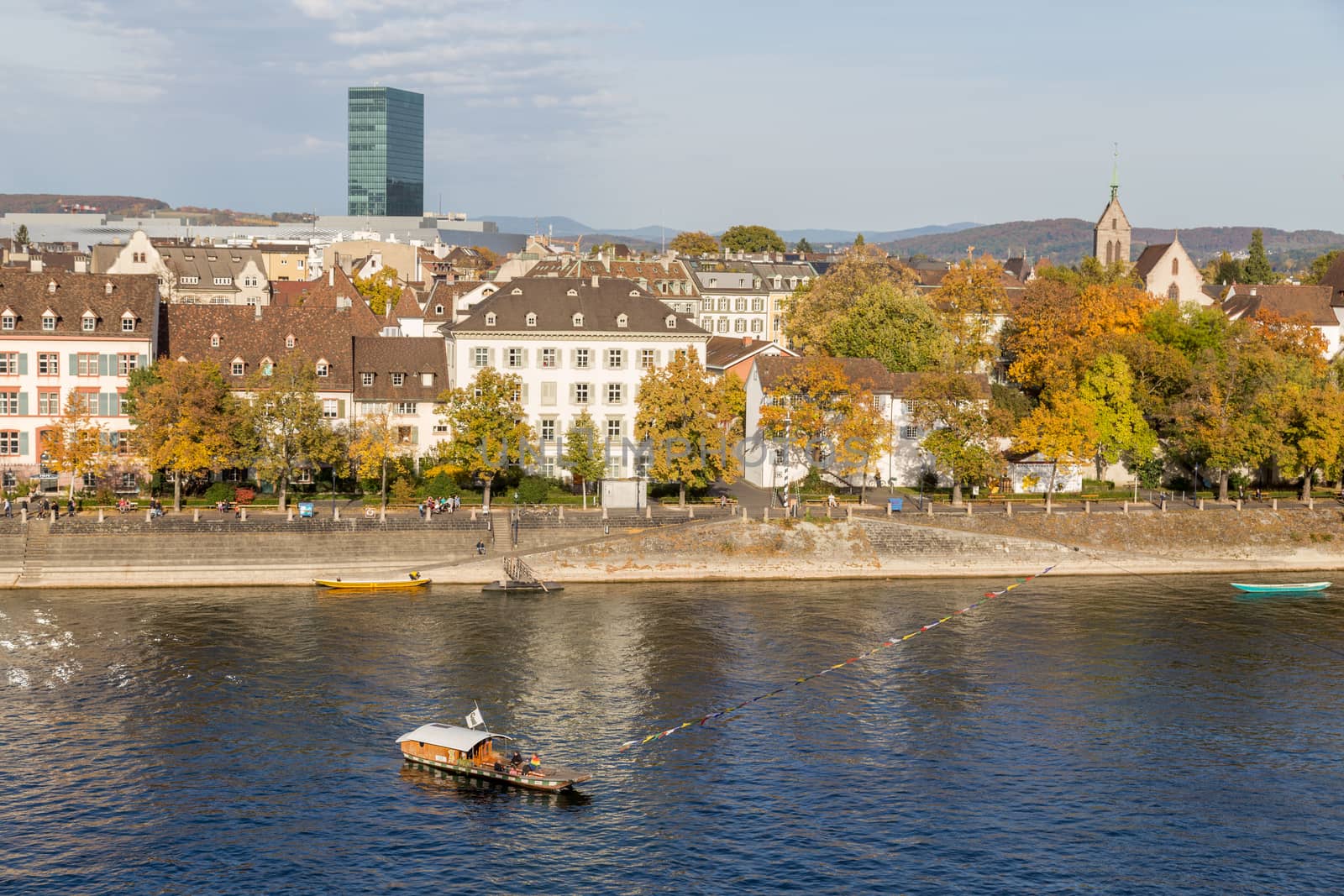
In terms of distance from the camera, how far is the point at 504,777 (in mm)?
55281

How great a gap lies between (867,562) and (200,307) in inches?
2265

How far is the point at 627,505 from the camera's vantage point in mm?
97500

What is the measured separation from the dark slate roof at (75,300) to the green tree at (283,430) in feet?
49.5

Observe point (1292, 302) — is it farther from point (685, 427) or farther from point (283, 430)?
point (283, 430)

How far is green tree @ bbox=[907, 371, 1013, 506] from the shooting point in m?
102

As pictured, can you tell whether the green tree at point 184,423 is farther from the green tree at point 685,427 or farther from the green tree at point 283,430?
the green tree at point 685,427

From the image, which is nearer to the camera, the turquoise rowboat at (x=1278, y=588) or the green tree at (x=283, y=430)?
the turquoise rowboat at (x=1278, y=588)

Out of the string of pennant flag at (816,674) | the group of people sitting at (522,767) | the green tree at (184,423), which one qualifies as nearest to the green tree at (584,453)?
the green tree at (184,423)

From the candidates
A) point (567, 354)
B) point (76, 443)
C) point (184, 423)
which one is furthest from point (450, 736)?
point (567, 354)

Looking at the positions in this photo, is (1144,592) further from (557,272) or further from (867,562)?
(557,272)

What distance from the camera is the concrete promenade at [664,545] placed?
8694 cm

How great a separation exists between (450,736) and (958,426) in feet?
192

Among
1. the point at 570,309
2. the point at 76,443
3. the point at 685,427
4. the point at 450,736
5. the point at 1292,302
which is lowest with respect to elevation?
the point at 450,736

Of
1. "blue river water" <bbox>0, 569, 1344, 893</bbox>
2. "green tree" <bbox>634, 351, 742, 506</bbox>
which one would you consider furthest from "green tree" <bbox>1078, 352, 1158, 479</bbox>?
"green tree" <bbox>634, 351, 742, 506</bbox>
